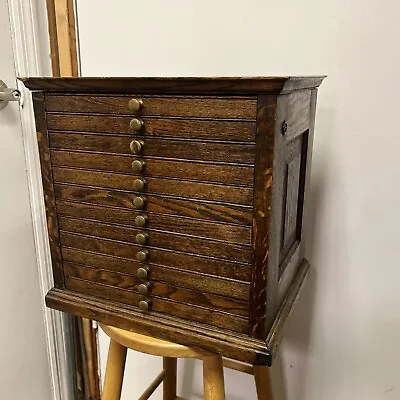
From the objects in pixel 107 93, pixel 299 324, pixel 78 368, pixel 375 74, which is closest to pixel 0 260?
pixel 78 368

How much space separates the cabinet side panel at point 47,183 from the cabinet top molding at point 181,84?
35mm

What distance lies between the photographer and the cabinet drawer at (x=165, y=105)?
592mm

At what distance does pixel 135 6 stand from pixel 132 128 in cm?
48

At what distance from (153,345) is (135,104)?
0.37m

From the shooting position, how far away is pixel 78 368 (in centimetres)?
133

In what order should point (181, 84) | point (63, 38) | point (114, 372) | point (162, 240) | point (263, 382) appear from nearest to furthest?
point (181, 84) → point (162, 240) → point (114, 372) → point (263, 382) → point (63, 38)

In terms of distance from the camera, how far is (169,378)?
112 centimetres

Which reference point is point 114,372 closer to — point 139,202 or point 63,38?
point 139,202

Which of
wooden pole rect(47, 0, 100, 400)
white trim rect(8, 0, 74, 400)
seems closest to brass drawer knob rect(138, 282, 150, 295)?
white trim rect(8, 0, 74, 400)

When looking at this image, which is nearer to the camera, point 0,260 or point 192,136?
point 192,136

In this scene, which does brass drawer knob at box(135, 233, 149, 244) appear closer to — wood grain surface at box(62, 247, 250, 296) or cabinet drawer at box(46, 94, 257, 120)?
wood grain surface at box(62, 247, 250, 296)

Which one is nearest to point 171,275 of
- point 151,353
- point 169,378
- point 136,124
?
point 151,353

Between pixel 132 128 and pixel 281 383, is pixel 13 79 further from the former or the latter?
pixel 281 383

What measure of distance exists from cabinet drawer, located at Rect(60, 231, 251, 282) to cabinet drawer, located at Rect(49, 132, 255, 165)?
150mm
